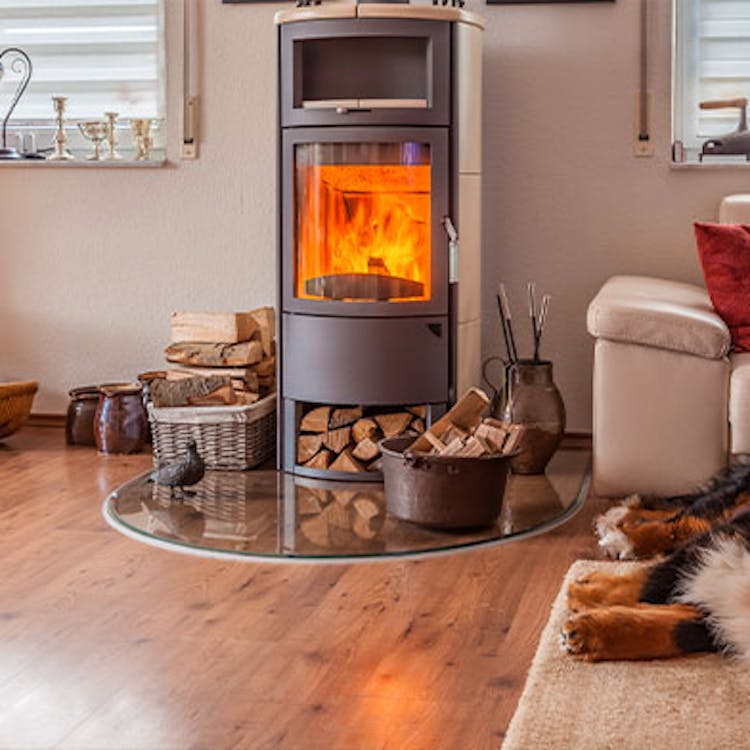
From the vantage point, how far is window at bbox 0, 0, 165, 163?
5.02m

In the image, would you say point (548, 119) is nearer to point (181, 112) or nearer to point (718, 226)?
point (718, 226)

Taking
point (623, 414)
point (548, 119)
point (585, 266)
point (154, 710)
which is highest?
point (548, 119)

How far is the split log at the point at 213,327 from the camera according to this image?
448 centimetres

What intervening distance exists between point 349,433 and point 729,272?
117cm

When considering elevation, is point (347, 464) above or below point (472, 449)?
below

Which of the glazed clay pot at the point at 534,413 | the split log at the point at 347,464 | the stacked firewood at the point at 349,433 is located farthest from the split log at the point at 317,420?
the glazed clay pot at the point at 534,413

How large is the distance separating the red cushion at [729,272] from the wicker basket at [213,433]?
4.49 ft

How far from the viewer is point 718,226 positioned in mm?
4066

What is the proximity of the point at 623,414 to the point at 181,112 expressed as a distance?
1949 mm

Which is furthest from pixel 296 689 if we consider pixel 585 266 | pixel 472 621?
pixel 585 266

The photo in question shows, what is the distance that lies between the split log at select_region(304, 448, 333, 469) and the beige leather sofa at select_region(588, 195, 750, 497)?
81 centimetres

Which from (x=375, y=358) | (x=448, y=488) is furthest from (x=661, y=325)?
(x=375, y=358)

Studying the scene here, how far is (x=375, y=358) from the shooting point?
13.7ft

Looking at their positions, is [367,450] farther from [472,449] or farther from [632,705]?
[632,705]
